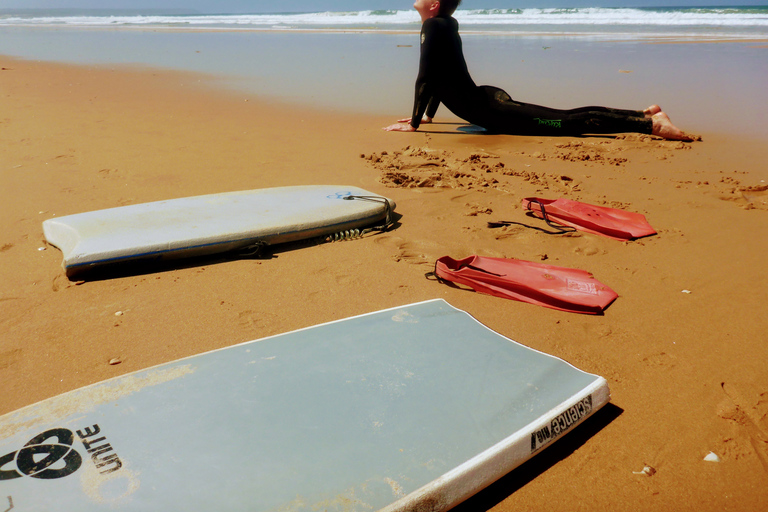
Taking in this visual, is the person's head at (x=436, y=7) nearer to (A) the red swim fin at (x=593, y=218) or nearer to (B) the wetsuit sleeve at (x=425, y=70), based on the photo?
(B) the wetsuit sleeve at (x=425, y=70)

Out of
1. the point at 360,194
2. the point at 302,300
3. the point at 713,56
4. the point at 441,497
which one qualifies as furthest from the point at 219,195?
the point at 713,56

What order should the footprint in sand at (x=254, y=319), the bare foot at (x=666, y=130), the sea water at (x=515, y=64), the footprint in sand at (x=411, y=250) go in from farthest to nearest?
the sea water at (x=515, y=64), the bare foot at (x=666, y=130), the footprint in sand at (x=411, y=250), the footprint in sand at (x=254, y=319)

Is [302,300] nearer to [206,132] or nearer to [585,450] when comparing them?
[585,450]

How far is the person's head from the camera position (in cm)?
527

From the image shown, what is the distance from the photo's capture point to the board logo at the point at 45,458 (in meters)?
1.36

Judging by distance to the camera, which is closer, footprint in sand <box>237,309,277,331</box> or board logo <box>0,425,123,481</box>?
board logo <box>0,425,123,481</box>

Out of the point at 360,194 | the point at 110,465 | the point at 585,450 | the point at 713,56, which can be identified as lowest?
the point at 585,450

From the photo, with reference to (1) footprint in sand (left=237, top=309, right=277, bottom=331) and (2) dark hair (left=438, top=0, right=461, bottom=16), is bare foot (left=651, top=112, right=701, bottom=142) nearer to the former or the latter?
(2) dark hair (left=438, top=0, right=461, bottom=16)

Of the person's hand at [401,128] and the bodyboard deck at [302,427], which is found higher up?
the person's hand at [401,128]

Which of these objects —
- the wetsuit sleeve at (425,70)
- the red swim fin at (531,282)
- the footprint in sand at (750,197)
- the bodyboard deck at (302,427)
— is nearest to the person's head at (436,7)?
the wetsuit sleeve at (425,70)

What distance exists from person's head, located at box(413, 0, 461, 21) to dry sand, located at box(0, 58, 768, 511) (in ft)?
4.00

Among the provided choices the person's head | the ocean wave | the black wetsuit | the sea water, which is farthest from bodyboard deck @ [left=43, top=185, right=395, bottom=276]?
the ocean wave

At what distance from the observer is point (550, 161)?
4.69m

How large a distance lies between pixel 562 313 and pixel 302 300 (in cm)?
120
